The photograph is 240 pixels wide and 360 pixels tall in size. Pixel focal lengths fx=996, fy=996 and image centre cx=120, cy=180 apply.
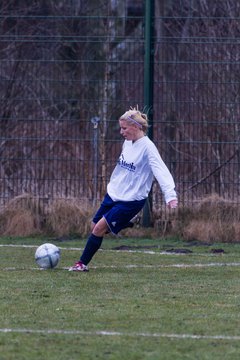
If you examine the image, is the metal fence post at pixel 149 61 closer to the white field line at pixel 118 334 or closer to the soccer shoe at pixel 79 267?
the soccer shoe at pixel 79 267

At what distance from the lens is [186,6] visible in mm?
15047

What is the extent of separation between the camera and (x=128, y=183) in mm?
9969

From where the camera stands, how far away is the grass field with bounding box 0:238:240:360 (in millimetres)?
5945

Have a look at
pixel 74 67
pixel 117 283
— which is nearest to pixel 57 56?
pixel 74 67

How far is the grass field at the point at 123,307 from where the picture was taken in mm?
5945

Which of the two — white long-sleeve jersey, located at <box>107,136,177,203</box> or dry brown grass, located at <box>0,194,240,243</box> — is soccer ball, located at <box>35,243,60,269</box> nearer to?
white long-sleeve jersey, located at <box>107,136,177,203</box>

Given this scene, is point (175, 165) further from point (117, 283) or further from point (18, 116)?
point (117, 283)

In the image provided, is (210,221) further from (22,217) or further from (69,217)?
(22,217)

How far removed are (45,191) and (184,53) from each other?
279cm

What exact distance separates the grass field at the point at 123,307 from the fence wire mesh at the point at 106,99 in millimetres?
2648

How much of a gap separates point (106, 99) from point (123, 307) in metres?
7.27

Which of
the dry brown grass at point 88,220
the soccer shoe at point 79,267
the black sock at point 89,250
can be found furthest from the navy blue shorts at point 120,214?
the dry brown grass at point 88,220

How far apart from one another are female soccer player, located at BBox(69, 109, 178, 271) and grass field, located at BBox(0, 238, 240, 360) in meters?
0.37

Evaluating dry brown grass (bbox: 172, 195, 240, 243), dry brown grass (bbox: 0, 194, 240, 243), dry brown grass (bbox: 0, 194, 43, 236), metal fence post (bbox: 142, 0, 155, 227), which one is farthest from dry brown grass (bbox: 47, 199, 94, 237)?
metal fence post (bbox: 142, 0, 155, 227)
